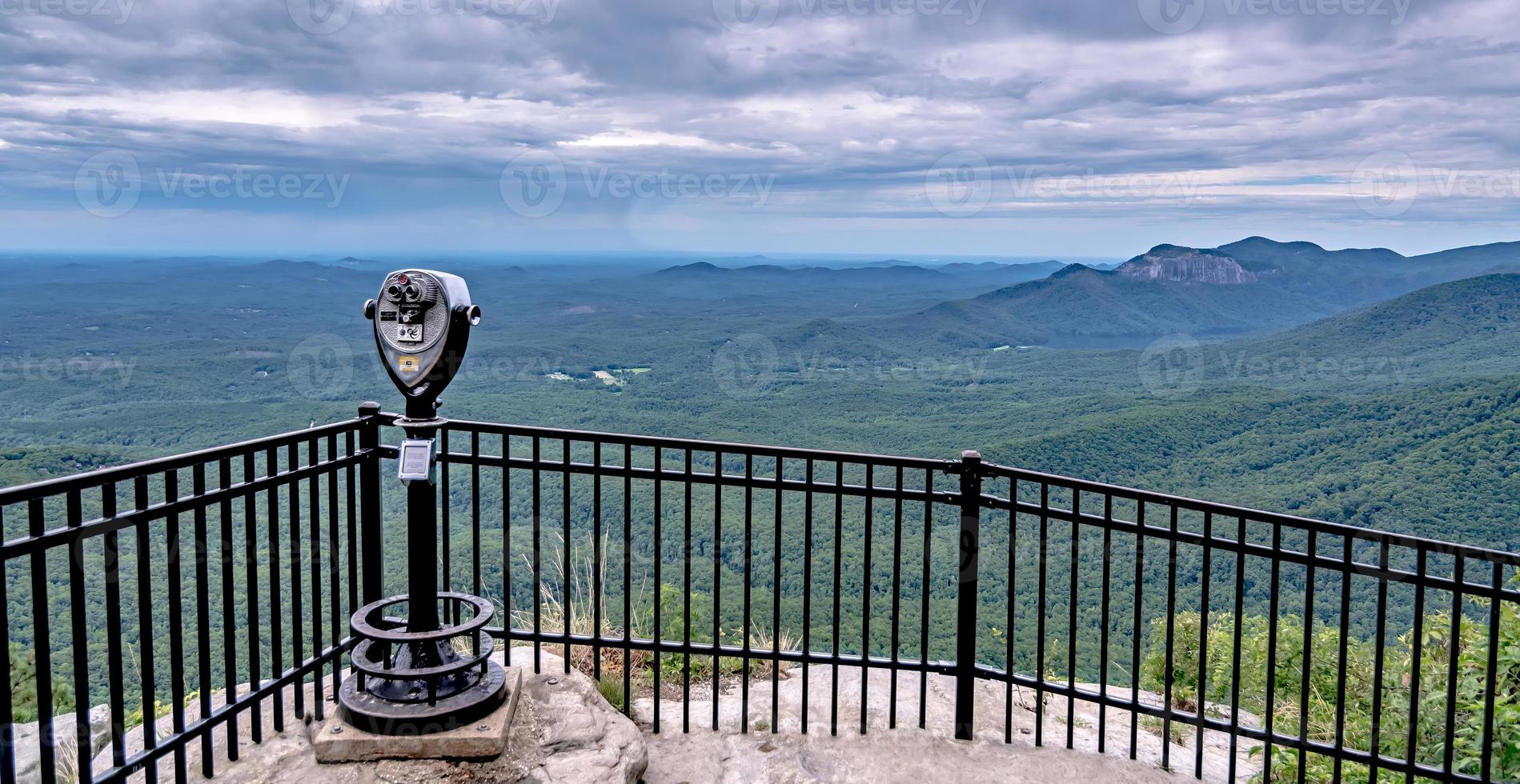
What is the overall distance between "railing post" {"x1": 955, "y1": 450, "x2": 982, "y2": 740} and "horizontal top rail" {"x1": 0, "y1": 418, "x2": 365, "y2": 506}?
2894 mm

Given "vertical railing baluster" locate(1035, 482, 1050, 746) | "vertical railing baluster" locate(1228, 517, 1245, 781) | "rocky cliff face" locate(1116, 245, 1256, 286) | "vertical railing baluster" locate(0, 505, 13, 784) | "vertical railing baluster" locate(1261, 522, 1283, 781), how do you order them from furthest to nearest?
"rocky cliff face" locate(1116, 245, 1256, 286), "vertical railing baluster" locate(1035, 482, 1050, 746), "vertical railing baluster" locate(1228, 517, 1245, 781), "vertical railing baluster" locate(1261, 522, 1283, 781), "vertical railing baluster" locate(0, 505, 13, 784)

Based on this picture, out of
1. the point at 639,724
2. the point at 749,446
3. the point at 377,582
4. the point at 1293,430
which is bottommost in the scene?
the point at 1293,430

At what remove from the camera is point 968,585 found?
448 centimetres

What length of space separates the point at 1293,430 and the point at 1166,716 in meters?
56.9

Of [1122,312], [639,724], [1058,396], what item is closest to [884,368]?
[1058,396]

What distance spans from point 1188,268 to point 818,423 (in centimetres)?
11378

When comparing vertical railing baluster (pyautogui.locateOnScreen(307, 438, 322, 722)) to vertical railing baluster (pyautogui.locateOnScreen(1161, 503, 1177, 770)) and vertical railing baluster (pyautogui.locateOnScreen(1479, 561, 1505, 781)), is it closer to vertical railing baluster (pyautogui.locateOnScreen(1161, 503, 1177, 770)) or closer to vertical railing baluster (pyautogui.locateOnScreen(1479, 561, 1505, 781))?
vertical railing baluster (pyautogui.locateOnScreen(1161, 503, 1177, 770))

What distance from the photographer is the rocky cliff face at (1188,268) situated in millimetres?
151875

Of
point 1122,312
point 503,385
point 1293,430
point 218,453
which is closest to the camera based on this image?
A: point 218,453

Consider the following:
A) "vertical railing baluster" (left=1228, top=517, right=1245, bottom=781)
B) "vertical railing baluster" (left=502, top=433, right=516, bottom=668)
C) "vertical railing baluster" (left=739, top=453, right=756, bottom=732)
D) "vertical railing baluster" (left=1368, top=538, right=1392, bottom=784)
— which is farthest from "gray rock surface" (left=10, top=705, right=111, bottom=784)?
"vertical railing baluster" (left=1368, top=538, right=1392, bottom=784)

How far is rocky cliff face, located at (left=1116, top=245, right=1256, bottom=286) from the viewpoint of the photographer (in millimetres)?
151875

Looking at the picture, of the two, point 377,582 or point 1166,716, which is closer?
point 1166,716

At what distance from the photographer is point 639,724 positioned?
16.0 feet

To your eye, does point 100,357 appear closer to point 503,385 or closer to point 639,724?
point 503,385
